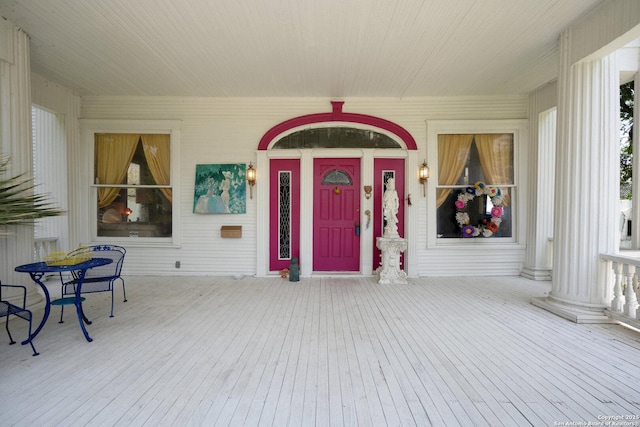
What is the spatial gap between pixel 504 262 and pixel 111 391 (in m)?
6.45

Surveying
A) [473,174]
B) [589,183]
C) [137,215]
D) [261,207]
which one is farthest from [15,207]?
[473,174]

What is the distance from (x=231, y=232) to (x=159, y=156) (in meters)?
2.08

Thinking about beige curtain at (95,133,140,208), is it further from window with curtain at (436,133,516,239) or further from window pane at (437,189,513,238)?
window pane at (437,189,513,238)

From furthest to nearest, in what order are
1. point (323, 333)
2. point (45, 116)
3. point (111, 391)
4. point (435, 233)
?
point (435, 233) < point (45, 116) < point (323, 333) < point (111, 391)

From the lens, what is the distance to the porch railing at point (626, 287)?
345cm

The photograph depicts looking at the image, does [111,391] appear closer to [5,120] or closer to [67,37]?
[5,120]

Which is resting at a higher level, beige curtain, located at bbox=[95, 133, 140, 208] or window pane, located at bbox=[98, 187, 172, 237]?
beige curtain, located at bbox=[95, 133, 140, 208]

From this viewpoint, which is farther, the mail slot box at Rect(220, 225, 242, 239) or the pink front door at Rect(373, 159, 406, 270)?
the pink front door at Rect(373, 159, 406, 270)

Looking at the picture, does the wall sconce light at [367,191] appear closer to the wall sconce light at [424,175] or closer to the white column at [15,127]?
the wall sconce light at [424,175]

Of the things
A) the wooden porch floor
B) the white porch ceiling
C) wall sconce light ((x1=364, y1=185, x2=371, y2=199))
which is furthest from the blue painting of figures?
wall sconce light ((x1=364, y1=185, x2=371, y2=199))

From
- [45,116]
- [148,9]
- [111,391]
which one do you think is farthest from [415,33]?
[45,116]

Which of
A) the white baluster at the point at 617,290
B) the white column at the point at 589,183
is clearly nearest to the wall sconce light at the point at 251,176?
the white column at the point at 589,183

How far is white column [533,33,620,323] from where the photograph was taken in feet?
12.3

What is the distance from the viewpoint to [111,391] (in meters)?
2.36
